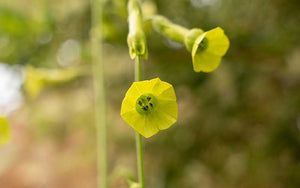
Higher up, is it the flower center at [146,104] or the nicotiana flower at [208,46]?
the nicotiana flower at [208,46]

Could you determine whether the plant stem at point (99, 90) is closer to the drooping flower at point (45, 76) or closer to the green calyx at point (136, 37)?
the drooping flower at point (45, 76)

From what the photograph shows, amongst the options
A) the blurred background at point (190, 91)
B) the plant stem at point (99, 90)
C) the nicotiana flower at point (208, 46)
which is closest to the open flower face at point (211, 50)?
the nicotiana flower at point (208, 46)

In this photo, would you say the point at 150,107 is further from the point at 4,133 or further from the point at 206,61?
the point at 4,133

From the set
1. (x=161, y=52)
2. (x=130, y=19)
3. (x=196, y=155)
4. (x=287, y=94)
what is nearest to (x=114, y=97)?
(x=161, y=52)

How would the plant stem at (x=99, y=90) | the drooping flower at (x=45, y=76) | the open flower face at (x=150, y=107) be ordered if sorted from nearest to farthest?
the open flower face at (x=150, y=107) → the plant stem at (x=99, y=90) → the drooping flower at (x=45, y=76)

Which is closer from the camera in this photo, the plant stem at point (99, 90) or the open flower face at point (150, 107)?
the open flower face at point (150, 107)

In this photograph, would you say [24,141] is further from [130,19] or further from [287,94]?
[130,19]

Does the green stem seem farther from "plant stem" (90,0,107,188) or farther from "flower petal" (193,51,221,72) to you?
"plant stem" (90,0,107,188)
